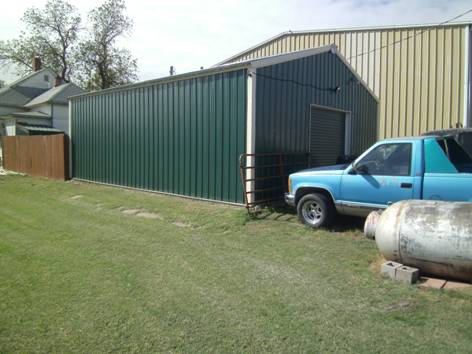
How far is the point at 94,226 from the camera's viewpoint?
836 cm

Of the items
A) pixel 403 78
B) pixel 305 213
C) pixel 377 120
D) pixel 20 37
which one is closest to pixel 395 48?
pixel 403 78

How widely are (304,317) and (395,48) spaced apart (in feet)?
54.2

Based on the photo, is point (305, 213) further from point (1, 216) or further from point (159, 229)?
point (1, 216)

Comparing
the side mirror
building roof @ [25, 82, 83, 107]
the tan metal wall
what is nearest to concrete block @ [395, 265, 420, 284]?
the side mirror

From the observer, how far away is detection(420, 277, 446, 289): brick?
4.73 meters

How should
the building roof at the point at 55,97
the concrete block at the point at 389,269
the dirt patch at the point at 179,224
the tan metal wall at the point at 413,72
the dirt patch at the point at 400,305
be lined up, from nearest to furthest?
the dirt patch at the point at 400,305, the concrete block at the point at 389,269, the dirt patch at the point at 179,224, the tan metal wall at the point at 413,72, the building roof at the point at 55,97

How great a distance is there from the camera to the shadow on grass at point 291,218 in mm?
7896

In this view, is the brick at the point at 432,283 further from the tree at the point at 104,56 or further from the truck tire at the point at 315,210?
the tree at the point at 104,56

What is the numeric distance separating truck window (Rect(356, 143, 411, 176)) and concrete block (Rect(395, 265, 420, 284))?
6.94 feet

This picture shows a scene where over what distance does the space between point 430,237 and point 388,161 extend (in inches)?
89.7

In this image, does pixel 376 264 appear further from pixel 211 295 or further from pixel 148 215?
pixel 148 215

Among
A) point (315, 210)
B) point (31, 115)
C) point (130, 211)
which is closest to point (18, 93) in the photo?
point (31, 115)

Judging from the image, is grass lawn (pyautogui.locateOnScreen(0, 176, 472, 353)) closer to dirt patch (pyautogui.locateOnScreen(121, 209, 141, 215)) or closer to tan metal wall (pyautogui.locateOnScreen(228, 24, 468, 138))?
dirt patch (pyautogui.locateOnScreen(121, 209, 141, 215))

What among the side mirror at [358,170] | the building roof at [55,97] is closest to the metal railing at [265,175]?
the side mirror at [358,170]
